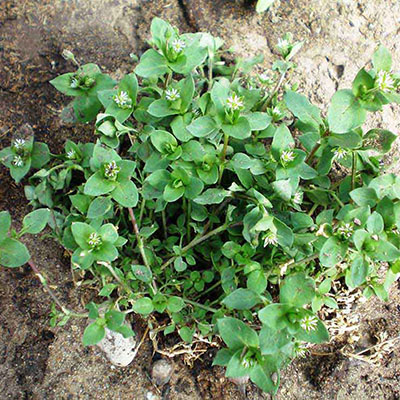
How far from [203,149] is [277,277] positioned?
24.4 inches

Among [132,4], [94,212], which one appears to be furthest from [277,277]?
[132,4]

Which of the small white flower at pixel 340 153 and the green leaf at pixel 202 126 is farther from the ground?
the green leaf at pixel 202 126

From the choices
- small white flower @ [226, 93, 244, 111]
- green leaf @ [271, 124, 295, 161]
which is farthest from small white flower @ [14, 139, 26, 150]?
green leaf @ [271, 124, 295, 161]

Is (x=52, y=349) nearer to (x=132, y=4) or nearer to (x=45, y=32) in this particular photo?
(x=45, y=32)

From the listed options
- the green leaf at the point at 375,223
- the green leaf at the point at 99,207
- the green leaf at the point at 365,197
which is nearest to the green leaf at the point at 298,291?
the green leaf at the point at 375,223

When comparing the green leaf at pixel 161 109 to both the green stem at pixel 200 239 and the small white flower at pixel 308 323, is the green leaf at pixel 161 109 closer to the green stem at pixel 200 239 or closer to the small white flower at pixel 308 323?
the green stem at pixel 200 239

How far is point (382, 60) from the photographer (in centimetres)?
170

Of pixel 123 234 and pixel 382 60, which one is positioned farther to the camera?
pixel 123 234

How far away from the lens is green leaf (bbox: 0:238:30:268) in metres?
1.70

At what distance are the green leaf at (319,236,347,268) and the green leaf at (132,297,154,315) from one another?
2.28ft

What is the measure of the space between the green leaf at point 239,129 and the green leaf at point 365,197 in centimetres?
49

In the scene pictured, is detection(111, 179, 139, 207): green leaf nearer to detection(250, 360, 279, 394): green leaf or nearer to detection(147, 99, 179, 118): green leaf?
detection(147, 99, 179, 118): green leaf

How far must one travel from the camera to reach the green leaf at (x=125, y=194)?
1.76 meters

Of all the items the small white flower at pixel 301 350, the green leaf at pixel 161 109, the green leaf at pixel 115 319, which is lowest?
the small white flower at pixel 301 350
